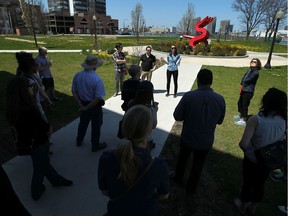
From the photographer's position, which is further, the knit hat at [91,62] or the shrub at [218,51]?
the shrub at [218,51]

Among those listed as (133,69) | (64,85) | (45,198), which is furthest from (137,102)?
(64,85)

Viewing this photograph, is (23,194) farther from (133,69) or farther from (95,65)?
(133,69)

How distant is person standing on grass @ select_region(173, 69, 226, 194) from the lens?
2.74 metres

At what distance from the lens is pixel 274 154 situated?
8.05ft

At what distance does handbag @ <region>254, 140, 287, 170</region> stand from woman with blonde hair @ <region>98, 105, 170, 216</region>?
144 centimetres

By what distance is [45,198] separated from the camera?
3.10 m

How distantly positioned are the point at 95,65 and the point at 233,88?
7.50 m

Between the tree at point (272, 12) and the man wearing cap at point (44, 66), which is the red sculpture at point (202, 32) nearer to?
the man wearing cap at point (44, 66)

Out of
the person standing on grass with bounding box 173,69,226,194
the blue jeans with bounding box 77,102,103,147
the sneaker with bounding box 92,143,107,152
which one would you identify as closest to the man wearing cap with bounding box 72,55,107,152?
the blue jeans with bounding box 77,102,103,147

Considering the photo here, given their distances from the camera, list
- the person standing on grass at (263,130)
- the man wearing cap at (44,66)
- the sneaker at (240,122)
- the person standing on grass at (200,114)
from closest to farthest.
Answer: the person standing on grass at (263,130) → the person standing on grass at (200,114) → the man wearing cap at (44,66) → the sneaker at (240,122)

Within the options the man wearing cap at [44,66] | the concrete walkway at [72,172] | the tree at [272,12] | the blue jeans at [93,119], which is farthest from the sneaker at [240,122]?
the tree at [272,12]

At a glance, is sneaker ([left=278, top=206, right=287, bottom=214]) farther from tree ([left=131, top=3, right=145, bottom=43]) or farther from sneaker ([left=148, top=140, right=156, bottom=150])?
tree ([left=131, top=3, right=145, bottom=43])

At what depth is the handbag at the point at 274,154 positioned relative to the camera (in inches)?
96.5

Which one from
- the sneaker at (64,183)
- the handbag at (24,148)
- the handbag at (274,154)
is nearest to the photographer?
the handbag at (274,154)
